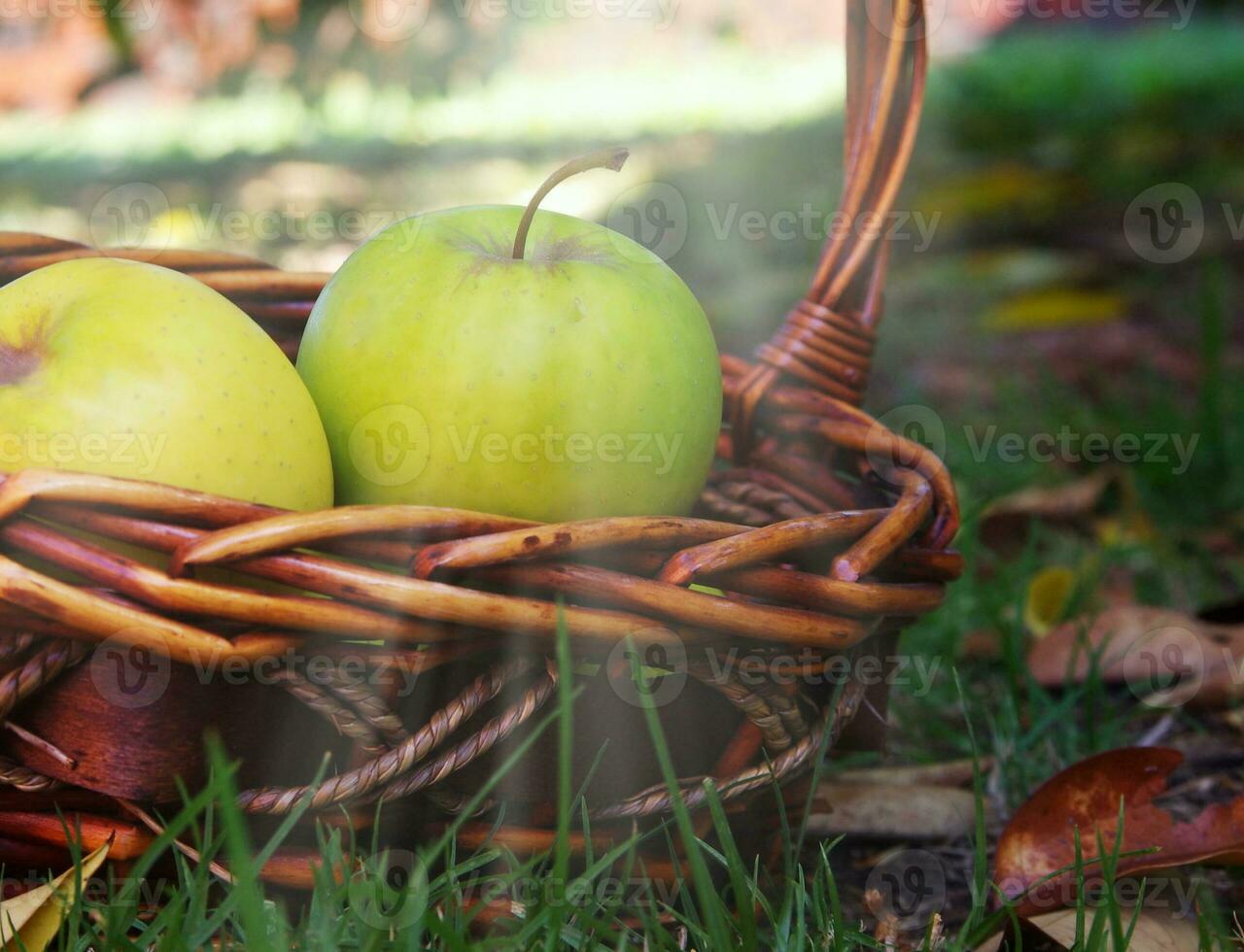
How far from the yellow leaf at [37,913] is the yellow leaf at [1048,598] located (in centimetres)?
96

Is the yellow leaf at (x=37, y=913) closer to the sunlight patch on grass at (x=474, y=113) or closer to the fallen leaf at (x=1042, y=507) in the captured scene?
the fallen leaf at (x=1042, y=507)

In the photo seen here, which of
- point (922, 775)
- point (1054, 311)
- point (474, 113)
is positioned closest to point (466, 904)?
Result: point (922, 775)

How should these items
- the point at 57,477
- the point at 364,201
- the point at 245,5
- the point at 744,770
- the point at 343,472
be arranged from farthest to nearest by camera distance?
the point at 245,5 < the point at 364,201 < the point at 343,472 < the point at 744,770 < the point at 57,477

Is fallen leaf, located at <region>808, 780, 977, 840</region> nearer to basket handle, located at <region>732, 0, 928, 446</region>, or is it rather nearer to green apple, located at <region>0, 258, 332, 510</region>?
basket handle, located at <region>732, 0, 928, 446</region>

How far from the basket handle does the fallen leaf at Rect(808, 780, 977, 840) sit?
34 centimetres

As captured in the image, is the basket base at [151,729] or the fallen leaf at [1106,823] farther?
the fallen leaf at [1106,823]

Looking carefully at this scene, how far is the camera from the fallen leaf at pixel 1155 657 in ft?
3.68

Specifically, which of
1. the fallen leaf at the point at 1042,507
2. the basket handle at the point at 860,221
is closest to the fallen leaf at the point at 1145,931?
the basket handle at the point at 860,221

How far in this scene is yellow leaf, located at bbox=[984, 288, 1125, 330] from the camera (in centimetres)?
273

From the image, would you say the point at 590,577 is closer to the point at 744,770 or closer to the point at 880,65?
the point at 744,770

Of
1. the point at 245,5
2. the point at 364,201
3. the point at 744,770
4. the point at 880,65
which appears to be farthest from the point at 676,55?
the point at 744,770

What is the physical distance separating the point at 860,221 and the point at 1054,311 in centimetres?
195

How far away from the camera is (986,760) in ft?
3.36

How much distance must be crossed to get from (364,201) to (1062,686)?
2944mm
